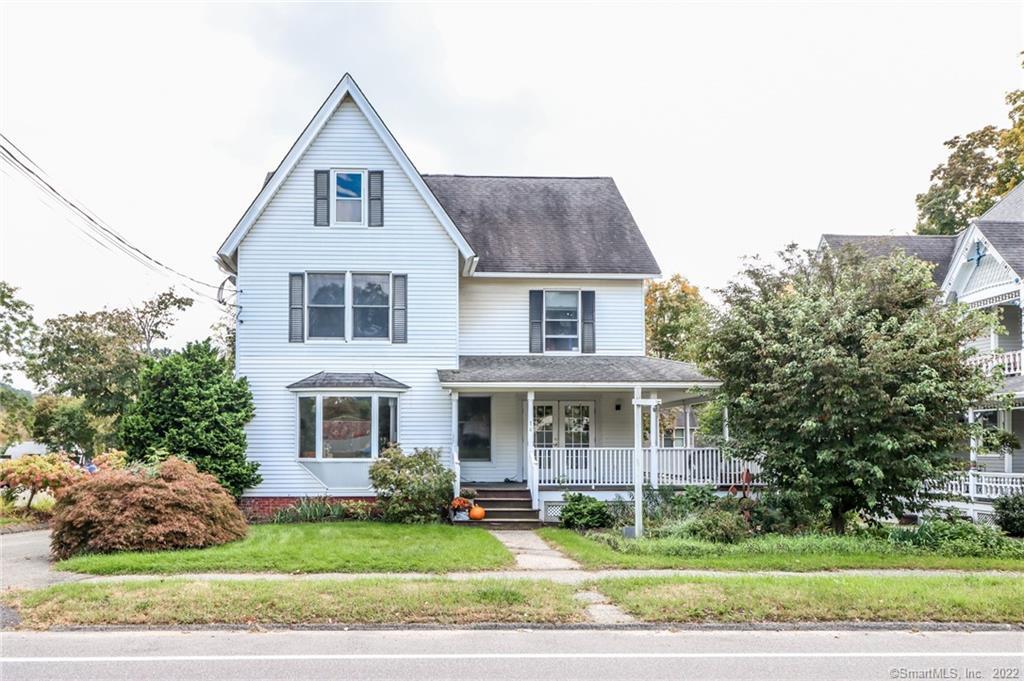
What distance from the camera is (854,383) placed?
14.5 meters

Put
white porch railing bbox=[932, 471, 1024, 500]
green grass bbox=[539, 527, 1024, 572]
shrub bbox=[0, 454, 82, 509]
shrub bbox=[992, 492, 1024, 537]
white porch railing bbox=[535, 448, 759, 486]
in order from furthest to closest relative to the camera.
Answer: white porch railing bbox=[932, 471, 1024, 500]
white porch railing bbox=[535, 448, 759, 486]
shrub bbox=[0, 454, 82, 509]
shrub bbox=[992, 492, 1024, 537]
green grass bbox=[539, 527, 1024, 572]

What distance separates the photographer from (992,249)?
22797mm

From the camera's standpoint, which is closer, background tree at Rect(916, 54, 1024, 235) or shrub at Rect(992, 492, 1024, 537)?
shrub at Rect(992, 492, 1024, 537)

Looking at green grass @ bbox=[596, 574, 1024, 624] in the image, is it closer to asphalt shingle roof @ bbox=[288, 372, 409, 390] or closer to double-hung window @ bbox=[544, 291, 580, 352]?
asphalt shingle roof @ bbox=[288, 372, 409, 390]

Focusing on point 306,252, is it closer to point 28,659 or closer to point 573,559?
point 573,559

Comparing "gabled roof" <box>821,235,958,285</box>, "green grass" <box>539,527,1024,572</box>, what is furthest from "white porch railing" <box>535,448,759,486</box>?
"gabled roof" <box>821,235,958,285</box>

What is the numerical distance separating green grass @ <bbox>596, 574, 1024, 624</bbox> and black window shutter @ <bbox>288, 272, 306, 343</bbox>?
11.6m

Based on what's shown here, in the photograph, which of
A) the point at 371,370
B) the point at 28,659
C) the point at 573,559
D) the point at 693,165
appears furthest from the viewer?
the point at 693,165

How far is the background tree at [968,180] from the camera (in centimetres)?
3484

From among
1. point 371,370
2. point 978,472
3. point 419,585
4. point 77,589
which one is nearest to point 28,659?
point 77,589

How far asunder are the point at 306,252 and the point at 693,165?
12937 millimetres

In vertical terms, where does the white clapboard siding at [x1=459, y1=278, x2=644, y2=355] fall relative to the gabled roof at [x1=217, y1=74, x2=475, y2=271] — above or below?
below

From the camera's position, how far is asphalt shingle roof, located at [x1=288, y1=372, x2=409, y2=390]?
765 inches

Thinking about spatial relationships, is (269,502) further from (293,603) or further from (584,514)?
(293,603)
